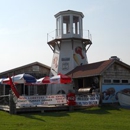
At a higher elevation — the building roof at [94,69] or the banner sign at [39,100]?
the building roof at [94,69]

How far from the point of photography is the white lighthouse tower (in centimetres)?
3075

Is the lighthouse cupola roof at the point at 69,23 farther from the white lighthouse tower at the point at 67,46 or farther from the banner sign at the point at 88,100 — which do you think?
the banner sign at the point at 88,100

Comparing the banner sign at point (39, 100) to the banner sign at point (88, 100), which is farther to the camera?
the banner sign at point (88, 100)

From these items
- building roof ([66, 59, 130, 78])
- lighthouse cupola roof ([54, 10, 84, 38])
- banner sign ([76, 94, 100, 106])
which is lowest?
banner sign ([76, 94, 100, 106])

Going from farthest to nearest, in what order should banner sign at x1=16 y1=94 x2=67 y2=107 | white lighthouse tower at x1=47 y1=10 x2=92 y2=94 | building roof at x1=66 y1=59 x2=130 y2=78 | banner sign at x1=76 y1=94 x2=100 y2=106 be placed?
1. white lighthouse tower at x1=47 y1=10 x2=92 y2=94
2. building roof at x1=66 y1=59 x2=130 y2=78
3. banner sign at x1=76 y1=94 x2=100 y2=106
4. banner sign at x1=16 y1=94 x2=67 y2=107

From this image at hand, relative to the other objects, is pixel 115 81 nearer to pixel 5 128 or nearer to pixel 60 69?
pixel 60 69

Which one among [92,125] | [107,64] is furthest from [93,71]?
[92,125]

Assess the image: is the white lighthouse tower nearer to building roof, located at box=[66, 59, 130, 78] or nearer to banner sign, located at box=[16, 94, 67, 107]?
building roof, located at box=[66, 59, 130, 78]

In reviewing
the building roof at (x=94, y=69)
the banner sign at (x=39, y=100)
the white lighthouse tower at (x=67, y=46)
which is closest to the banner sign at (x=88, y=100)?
the banner sign at (x=39, y=100)

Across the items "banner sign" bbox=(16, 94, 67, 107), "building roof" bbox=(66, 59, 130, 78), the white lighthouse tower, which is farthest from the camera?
the white lighthouse tower

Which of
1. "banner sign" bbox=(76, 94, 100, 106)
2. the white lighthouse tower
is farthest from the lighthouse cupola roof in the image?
"banner sign" bbox=(76, 94, 100, 106)

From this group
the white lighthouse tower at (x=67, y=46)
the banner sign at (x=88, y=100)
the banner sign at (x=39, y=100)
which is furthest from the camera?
the white lighthouse tower at (x=67, y=46)

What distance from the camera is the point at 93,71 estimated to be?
25203 mm

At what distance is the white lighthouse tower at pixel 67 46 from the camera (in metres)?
30.8
